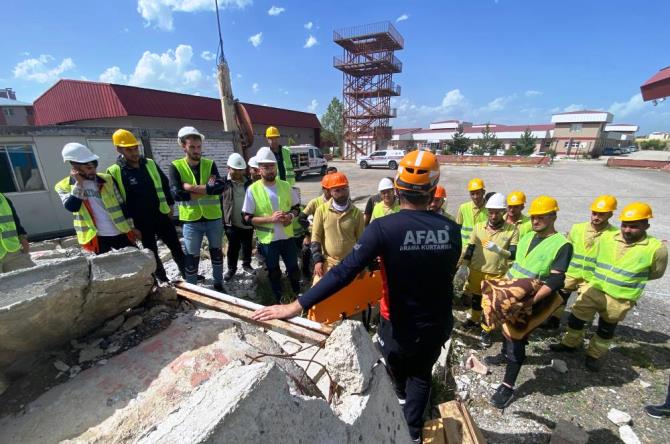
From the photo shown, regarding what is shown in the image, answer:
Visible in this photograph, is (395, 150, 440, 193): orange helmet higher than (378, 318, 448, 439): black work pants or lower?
higher

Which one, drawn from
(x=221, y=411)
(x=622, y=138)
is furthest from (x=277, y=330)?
(x=622, y=138)

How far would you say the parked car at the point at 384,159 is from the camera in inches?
952

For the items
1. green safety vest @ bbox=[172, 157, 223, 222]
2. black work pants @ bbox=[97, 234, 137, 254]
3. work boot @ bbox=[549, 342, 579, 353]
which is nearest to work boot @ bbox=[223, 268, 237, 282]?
green safety vest @ bbox=[172, 157, 223, 222]

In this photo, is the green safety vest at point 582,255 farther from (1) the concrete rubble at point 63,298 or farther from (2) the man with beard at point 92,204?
(2) the man with beard at point 92,204

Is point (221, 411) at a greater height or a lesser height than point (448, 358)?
greater

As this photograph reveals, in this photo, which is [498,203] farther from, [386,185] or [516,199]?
[386,185]

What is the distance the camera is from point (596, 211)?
313cm

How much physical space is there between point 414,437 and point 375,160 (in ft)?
79.8

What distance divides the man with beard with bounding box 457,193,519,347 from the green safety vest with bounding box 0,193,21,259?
15.1 feet

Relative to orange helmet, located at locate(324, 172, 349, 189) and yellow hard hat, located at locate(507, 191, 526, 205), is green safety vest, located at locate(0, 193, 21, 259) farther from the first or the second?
yellow hard hat, located at locate(507, 191, 526, 205)

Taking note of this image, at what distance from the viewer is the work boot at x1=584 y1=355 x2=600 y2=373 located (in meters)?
2.96

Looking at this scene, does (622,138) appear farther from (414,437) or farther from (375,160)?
(414,437)

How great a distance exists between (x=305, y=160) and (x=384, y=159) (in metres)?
8.62

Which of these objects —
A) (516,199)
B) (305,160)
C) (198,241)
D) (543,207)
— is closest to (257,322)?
(198,241)
